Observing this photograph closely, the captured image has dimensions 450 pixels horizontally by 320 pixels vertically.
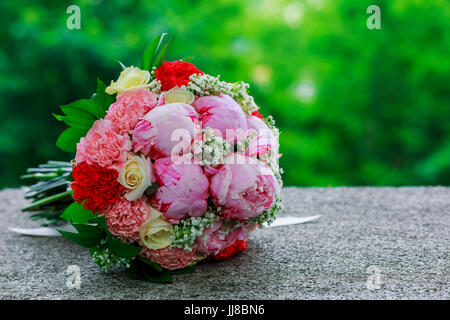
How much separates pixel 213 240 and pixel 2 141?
134 inches

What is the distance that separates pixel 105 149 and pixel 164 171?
0.12 metres

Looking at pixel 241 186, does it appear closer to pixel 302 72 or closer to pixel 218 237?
pixel 218 237

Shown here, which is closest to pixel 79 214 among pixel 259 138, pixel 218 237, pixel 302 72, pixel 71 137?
pixel 71 137

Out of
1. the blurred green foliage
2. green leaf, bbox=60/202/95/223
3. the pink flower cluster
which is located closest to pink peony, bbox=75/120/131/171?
the pink flower cluster

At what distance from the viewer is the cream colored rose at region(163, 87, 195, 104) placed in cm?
107

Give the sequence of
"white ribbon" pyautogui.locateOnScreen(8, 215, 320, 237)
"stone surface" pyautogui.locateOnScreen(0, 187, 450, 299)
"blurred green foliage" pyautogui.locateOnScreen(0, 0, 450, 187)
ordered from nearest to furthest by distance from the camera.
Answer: "stone surface" pyautogui.locateOnScreen(0, 187, 450, 299) < "white ribbon" pyautogui.locateOnScreen(8, 215, 320, 237) < "blurred green foliage" pyautogui.locateOnScreen(0, 0, 450, 187)

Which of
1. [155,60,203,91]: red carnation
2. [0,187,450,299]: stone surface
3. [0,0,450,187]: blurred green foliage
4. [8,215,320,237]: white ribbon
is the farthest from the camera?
[0,0,450,187]: blurred green foliage

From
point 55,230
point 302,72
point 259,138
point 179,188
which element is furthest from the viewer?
point 302,72

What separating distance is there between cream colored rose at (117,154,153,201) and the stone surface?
0.19 metres

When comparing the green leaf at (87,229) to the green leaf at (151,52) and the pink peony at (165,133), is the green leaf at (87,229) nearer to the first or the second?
the pink peony at (165,133)

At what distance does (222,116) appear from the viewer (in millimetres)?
1038

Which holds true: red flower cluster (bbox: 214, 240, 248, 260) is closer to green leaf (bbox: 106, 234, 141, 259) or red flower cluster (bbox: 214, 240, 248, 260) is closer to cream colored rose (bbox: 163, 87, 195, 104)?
green leaf (bbox: 106, 234, 141, 259)

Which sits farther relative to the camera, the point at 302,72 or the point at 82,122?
the point at 302,72

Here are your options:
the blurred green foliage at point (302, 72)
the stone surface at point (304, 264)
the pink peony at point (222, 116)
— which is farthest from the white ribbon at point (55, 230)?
the blurred green foliage at point (302, 72)
